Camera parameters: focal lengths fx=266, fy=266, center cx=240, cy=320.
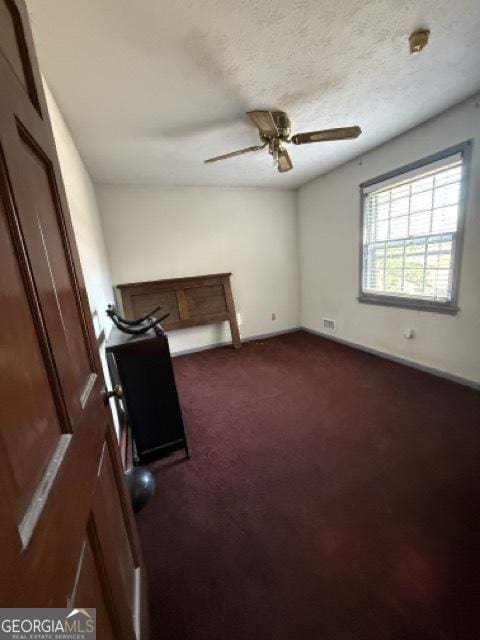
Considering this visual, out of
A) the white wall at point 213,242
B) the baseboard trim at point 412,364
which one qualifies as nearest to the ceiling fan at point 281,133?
the white wall at point 213,242

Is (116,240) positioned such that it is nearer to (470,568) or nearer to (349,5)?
(349,5)

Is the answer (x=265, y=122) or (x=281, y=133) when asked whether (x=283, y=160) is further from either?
(x=265, y=122)

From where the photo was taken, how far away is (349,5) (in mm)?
1220

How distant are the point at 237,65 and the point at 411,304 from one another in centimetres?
261

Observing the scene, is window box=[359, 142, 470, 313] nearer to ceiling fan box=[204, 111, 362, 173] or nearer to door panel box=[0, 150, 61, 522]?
ceiling fan box=[204, 111, 362, 173]

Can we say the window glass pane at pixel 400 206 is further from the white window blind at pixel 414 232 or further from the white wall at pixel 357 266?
the white wall at pixel 357 266

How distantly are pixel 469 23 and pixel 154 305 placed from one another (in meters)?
3.51

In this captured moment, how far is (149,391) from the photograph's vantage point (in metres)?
1.79

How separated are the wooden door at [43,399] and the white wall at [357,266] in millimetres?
2952

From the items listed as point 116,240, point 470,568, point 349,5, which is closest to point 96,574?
point 470,568

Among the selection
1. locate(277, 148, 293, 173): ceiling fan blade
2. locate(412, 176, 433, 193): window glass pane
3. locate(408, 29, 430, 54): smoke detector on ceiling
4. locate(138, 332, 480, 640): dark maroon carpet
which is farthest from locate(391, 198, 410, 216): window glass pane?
locate(138, 332, 480, 640): dark maroon carpet

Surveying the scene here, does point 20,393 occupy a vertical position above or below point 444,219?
below

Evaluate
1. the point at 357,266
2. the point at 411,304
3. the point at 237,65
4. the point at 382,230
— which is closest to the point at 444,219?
the point at 382,230

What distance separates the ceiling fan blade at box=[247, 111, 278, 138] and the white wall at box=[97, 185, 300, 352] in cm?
194
